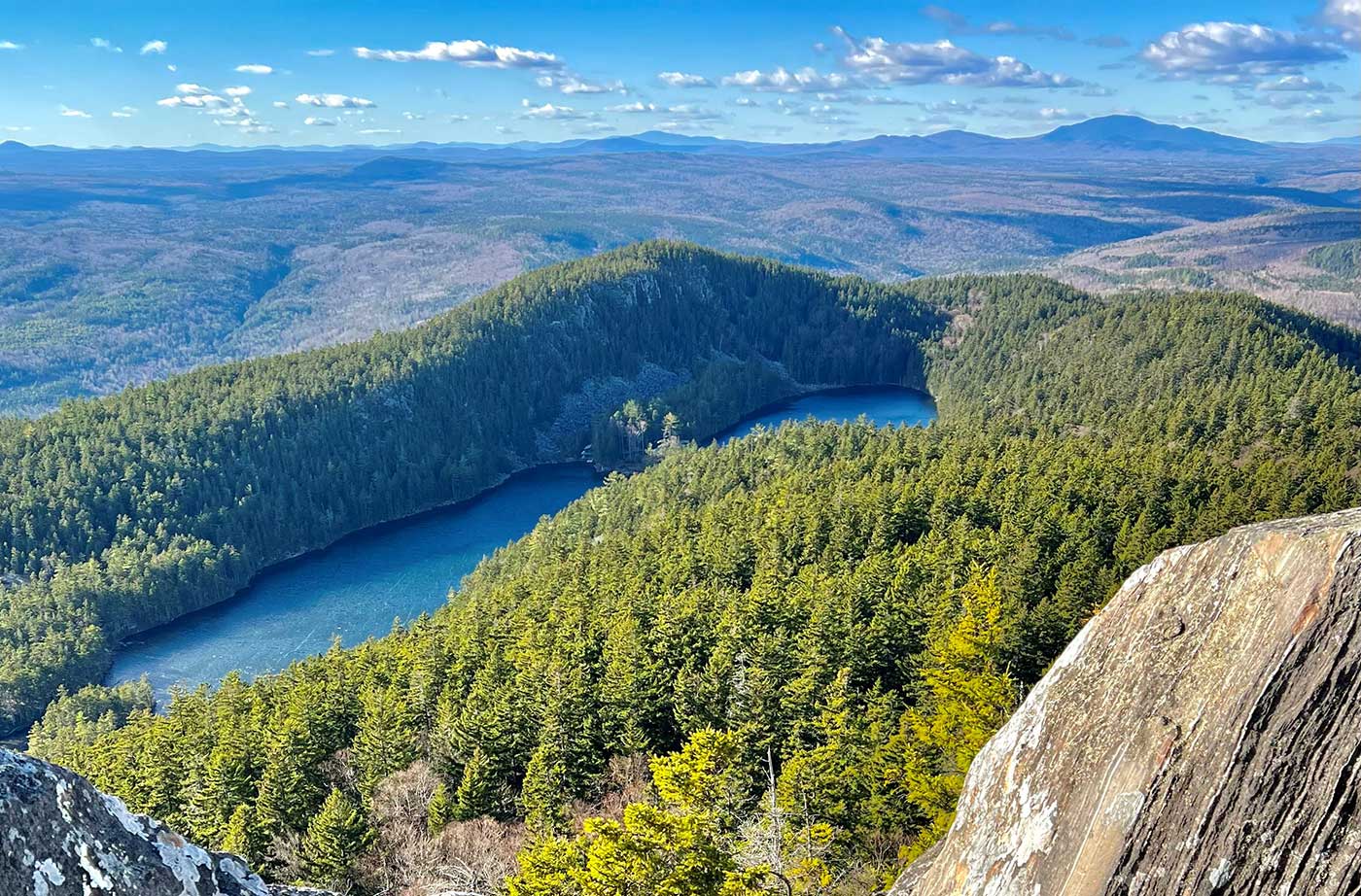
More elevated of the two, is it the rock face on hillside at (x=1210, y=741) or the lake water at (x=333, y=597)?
the rock face on hillside at (x=1210, y=741)

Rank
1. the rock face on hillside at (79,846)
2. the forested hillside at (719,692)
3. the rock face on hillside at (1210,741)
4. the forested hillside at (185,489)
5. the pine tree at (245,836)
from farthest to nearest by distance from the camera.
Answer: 1. the forested hillside at (185,489)
2. the pine tree at (245,836)
3. the forested hillside at (719,692)
4. the rock face on hillside at (1210,741)
5. the rock face on hillside at (79,846)

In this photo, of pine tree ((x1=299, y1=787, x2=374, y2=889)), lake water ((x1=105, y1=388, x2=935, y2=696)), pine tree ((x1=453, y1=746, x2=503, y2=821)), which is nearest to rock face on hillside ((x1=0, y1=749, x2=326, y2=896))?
pine tree ((x1=299, y1=787, x2=374, y2=889))

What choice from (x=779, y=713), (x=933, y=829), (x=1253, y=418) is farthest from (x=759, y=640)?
(x=1253, y=418)

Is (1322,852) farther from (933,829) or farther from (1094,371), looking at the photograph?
(1094,371)

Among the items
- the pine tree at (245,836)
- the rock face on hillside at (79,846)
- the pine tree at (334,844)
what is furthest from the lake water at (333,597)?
the rock face on hillside at (79,846)

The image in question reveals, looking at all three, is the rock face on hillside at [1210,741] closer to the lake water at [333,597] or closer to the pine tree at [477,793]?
the pine tree at [477,793]

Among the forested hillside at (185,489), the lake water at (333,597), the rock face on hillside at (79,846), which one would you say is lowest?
the lake water at (333,597)

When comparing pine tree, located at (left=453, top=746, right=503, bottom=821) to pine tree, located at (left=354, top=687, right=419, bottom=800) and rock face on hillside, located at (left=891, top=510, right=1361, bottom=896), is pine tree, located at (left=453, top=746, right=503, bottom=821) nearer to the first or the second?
pine tree, located at (left=354, top=687, right=419, bottom=800)
